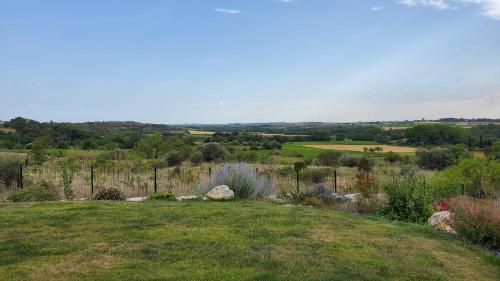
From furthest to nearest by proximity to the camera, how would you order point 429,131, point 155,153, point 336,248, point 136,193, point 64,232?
point 429,131 → point 155,153 → point 136,193 → point 64,232 → point 336,248

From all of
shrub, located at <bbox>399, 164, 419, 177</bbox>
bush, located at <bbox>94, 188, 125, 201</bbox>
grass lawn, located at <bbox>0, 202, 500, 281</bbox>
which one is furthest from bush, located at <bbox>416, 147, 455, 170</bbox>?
bush, located at <bbox>94, 188, 125, 201</bbox>

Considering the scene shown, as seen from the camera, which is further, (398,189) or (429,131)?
(429,131)

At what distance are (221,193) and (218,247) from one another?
578 centimetres

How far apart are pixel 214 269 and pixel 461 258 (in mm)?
4083

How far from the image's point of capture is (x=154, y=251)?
6469 mm

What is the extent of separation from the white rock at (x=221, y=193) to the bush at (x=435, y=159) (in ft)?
91.0

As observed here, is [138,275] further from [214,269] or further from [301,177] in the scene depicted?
[301,177]

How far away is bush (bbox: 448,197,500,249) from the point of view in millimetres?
8461

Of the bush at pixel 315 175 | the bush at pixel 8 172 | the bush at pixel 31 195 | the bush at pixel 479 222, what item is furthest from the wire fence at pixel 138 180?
the bush at pixel 479 222

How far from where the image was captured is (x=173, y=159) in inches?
1300

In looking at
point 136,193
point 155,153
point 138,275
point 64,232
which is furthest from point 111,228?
point 155,153

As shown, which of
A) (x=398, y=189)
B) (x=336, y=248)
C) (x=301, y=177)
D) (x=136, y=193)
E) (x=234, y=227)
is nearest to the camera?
(x=336, y=248)

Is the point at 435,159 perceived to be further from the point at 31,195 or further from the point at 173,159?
the point at 31,195

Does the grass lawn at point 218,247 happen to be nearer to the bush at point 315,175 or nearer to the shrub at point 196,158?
the bush at point 315,175
